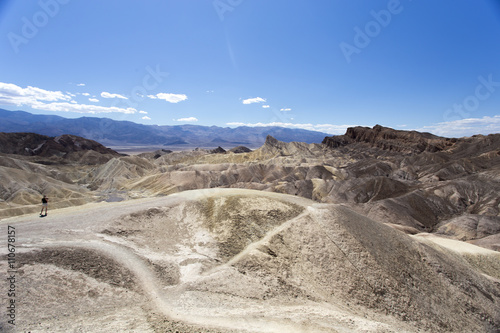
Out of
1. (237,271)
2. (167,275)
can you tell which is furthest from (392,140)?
(167,275)

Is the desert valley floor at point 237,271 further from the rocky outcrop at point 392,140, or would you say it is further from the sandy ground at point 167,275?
the rocky outcrop at point 392,140

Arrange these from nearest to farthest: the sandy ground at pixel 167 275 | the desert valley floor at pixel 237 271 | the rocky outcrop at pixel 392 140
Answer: the sandy ground at pixel 167 275
the desert valley floor at pixel 237 271
the rocky outcrop at pixel 392 140

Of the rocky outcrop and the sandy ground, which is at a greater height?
the rocky outcrop

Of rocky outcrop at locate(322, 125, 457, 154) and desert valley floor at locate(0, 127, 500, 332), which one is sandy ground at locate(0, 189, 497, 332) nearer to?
desert valley floor at locate(0, 127, 500, 332)

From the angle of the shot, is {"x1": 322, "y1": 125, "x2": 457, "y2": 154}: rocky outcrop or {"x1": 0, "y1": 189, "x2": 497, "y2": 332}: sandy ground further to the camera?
{"x1": 322, "y1": 125, "x2": 457, "y2": 154}: rocky outcrop

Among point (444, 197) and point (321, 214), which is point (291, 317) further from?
point (444, 197)

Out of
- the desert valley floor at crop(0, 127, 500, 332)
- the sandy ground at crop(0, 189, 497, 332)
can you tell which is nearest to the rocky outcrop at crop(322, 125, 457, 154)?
the desert valley floor at crop(0, 127, 500, 332)

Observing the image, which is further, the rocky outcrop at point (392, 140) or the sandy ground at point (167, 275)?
Answer: the rocky outcrop at point (392, 140)

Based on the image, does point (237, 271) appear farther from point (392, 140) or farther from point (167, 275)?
point (392, 140)

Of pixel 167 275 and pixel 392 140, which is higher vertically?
pixel 392 140

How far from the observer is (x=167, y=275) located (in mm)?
15641

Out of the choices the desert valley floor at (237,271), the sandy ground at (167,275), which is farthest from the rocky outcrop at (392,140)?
the sandy ground at (167,275)

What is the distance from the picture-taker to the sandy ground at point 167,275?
1120 centimetres

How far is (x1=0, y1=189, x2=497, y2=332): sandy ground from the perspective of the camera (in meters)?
11.2
